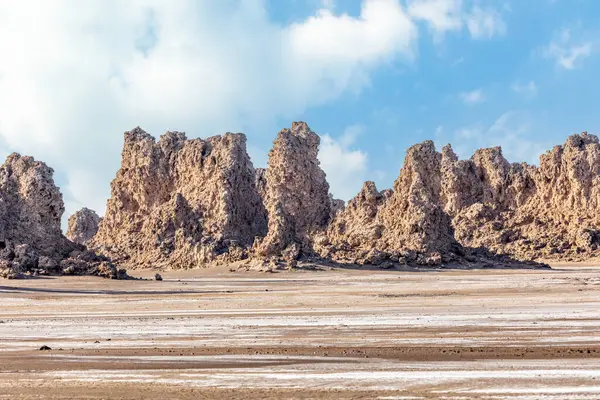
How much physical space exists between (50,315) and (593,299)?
15586 millimetres

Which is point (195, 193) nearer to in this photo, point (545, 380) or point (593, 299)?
point (593, 299)

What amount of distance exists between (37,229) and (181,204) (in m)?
13.4

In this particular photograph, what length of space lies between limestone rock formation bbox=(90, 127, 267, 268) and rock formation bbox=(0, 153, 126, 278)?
30.6 feet

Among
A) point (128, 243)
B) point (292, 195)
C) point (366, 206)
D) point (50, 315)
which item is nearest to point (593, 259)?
point (366, 206)

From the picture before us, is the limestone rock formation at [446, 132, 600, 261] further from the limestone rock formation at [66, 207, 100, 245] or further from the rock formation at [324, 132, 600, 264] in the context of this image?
the limestone rock formation at [66, 207, 100, 245]

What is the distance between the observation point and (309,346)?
1395cm

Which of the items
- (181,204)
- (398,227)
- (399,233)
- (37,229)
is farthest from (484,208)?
(37,229)

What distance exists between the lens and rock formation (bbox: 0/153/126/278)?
41.6m

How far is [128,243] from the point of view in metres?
61.5

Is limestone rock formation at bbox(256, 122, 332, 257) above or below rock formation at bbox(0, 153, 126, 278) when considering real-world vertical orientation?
above

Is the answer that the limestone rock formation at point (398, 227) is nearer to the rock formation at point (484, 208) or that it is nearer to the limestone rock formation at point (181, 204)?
the rock formation at point (484, 208)

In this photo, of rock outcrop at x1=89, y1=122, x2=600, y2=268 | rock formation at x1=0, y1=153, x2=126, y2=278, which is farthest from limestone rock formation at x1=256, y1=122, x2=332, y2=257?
rock formation at x1=0, y1=153, x2=126, y2=278

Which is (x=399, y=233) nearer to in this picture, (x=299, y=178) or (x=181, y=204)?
(x=181, y=204)

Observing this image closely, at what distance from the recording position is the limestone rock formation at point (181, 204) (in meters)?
54.6
